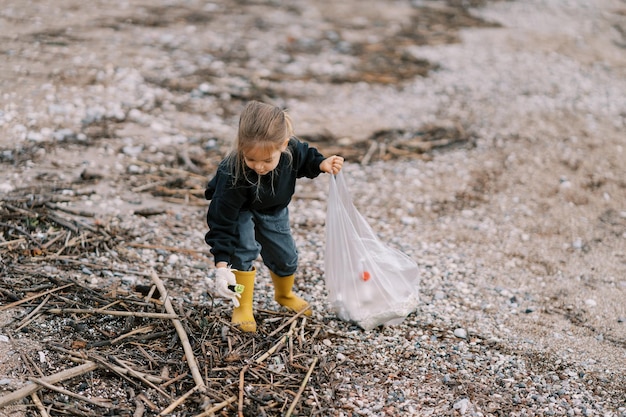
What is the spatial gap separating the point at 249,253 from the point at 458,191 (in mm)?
2956

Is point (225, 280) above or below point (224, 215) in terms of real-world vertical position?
below

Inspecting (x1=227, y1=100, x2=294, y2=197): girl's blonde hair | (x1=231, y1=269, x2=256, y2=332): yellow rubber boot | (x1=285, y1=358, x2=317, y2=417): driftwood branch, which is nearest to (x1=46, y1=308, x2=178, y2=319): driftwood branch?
(x1=231, y1=269, x2=256, y2=332): yellow rubber boot

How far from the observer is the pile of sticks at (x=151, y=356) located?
3.31m

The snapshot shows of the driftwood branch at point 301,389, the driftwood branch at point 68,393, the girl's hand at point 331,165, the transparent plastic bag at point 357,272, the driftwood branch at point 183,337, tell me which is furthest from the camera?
the transparent plastic bag at point 357,272

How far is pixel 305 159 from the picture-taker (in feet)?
12.4

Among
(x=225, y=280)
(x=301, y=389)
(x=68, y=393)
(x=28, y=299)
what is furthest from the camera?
(x=28, y=299)

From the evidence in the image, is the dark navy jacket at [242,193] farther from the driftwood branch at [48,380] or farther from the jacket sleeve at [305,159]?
the driftwood branch at [48,380]

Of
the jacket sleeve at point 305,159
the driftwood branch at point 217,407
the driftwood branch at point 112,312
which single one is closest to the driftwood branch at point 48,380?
the driftwood branch at point 112,312

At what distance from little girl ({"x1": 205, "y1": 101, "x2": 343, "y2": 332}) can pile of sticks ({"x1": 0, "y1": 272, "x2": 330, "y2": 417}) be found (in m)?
0.26

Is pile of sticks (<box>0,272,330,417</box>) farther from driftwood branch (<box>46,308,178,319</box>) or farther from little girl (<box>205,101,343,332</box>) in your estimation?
little girl (<box>205,101,343,332</box>)

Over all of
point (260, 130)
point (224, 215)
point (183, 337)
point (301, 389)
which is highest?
point (260, 130)

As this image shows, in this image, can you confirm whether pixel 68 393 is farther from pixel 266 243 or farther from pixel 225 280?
pixel 266 243

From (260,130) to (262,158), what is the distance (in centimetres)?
15

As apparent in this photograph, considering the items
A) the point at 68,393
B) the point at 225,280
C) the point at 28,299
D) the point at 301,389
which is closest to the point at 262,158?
the point at 225,280
